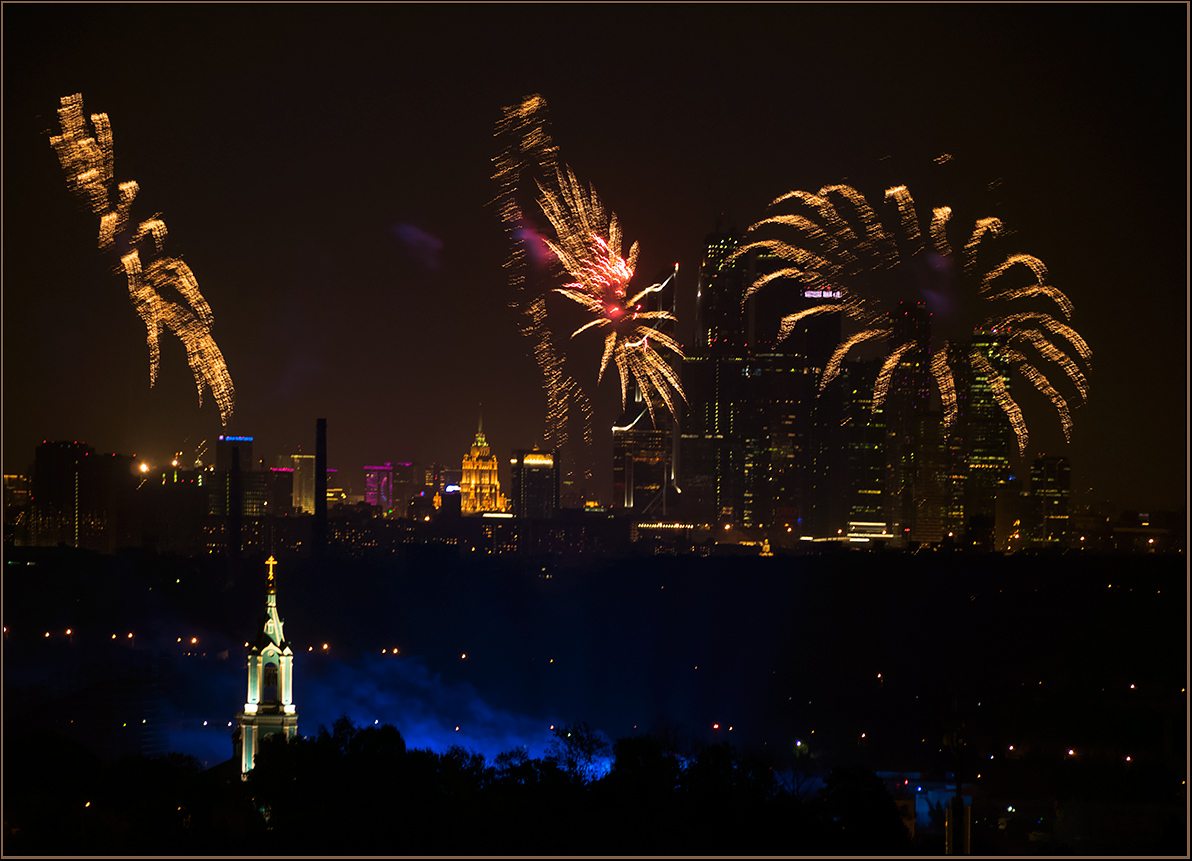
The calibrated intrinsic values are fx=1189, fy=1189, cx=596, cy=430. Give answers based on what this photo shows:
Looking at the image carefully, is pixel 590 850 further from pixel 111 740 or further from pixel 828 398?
pixel 828 398

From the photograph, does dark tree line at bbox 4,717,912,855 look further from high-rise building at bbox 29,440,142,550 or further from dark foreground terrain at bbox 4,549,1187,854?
high-rise building at bbox 29,440,142,550

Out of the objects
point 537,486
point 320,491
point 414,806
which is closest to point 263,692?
point 414,806

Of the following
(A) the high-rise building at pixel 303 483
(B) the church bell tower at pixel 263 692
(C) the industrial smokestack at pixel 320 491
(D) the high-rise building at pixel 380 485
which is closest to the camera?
(B) the church bell tower at pixel 263 692

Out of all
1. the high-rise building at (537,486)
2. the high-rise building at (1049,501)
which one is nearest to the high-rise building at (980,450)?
the high-rise building at (1049,501)

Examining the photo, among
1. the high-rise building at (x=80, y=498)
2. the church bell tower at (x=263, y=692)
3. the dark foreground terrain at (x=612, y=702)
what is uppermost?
the high-rise building at (x=80, y=498)

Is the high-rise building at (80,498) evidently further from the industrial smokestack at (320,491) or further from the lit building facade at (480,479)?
the lit building facade at (480,479)

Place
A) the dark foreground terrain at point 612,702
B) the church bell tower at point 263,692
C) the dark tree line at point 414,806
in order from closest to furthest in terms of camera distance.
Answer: the dark tree line at point 414,806 → the dark foreground terrain at point 612,702 → the church bell tower at point 263,692
